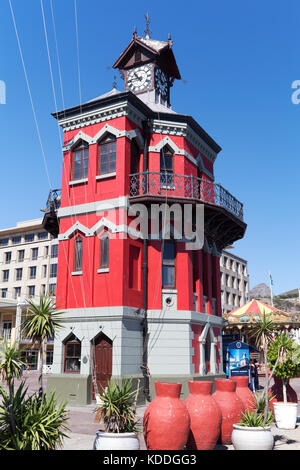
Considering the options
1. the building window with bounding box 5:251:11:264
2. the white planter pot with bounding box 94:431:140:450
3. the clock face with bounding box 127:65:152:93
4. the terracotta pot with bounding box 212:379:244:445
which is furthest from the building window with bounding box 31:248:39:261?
the white planter pot with bounding box 94:431:140:450

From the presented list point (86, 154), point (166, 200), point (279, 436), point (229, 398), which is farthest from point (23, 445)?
point (86, 154)

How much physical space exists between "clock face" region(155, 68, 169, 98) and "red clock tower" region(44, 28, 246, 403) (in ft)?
9.60

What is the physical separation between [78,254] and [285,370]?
1057 cm

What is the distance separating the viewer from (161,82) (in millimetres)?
25094

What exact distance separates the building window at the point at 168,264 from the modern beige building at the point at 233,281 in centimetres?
5445

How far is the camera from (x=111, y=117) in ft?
65.1

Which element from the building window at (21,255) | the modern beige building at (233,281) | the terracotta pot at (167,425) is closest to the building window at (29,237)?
the building window at (21,255)

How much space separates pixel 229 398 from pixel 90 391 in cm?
795

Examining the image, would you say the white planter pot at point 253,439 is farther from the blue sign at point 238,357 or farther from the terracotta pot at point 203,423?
the blue sign at point 238,357

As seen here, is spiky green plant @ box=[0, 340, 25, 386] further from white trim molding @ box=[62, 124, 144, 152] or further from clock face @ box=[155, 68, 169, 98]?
clock face @ box=[155, 68, 169, 98]

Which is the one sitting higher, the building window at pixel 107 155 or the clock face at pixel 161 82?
the clock face at pixel 161 82

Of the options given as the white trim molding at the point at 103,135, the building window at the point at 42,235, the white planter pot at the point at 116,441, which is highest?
the building window at the point at 42,235

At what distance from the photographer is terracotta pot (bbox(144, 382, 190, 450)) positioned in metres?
9.04

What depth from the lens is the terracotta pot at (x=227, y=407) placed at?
35.8ft
